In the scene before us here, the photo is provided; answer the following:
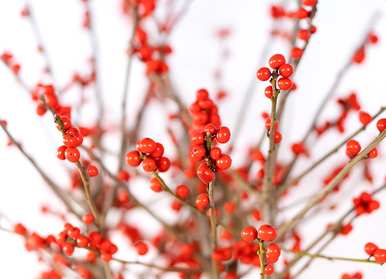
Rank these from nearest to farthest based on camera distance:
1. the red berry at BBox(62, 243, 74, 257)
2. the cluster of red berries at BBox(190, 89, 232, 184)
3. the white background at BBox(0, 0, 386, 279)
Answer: the cluster of red berries at BBox(190, 89, 232, 184) → the red berry at BBox(62, 243, 74, 257) → the white background at BBox(0, 0, 386, 279)

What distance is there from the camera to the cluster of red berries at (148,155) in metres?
Answer: 0.41

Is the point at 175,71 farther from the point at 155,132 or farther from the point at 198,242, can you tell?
the point at 198,242

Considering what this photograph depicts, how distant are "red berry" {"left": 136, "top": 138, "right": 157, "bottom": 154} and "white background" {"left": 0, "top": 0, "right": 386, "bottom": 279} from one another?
2.18 feet

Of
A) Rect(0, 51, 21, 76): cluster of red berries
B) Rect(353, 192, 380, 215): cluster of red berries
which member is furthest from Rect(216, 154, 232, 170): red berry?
Rect(0, 51, 21, 76): cluster of red berries

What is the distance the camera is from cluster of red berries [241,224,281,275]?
0.42m

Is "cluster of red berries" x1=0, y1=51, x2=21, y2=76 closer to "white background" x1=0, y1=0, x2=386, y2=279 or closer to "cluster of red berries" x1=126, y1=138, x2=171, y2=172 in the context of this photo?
"cluster of red berries" x1=126, y1=138, x2=171, y2=172

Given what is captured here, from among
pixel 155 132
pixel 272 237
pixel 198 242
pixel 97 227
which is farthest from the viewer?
pixel 155 132

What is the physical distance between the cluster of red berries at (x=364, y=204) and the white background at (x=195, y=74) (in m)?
0.47

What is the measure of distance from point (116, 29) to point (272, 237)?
98cm

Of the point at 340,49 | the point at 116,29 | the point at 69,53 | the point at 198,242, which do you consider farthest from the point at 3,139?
the point at 340,49

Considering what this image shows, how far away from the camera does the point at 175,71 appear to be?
1.25 m

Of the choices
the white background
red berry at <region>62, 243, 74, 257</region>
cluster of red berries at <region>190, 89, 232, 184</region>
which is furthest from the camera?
the white background

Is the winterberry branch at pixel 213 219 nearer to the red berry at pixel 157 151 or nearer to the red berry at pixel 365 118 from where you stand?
the red berry at pixel 157 151

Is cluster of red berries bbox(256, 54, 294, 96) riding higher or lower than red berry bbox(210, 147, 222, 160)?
higher
